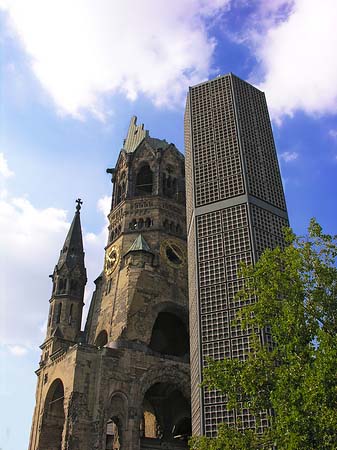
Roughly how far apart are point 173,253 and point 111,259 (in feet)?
17.9

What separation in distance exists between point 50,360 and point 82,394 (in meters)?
6.41

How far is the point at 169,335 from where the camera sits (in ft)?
150

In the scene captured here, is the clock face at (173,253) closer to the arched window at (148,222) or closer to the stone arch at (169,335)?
the arched window at (148,222)

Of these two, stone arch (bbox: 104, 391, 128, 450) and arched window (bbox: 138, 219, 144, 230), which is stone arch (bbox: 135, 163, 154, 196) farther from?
stone arch (bbox: 104, 391, 128, 450)

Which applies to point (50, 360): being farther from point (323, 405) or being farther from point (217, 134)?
point (323, 405)

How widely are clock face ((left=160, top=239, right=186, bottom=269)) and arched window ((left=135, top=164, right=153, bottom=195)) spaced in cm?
786

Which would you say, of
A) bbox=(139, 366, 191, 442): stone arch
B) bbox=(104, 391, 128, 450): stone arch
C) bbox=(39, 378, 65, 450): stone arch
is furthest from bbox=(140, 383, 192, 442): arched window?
bbox=(39, 378, 65, 450): stone arch

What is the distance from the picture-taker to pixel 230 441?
695 inches

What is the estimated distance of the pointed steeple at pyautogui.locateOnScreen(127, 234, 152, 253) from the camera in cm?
4384

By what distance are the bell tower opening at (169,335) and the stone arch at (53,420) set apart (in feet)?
29.0

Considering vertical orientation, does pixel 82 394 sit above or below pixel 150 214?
below

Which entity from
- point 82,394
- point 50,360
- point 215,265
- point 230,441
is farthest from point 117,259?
point 230,441

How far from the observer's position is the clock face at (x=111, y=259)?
151 ft

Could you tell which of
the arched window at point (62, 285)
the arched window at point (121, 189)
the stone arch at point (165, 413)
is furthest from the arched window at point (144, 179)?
the stone arch at point (165, 413)
